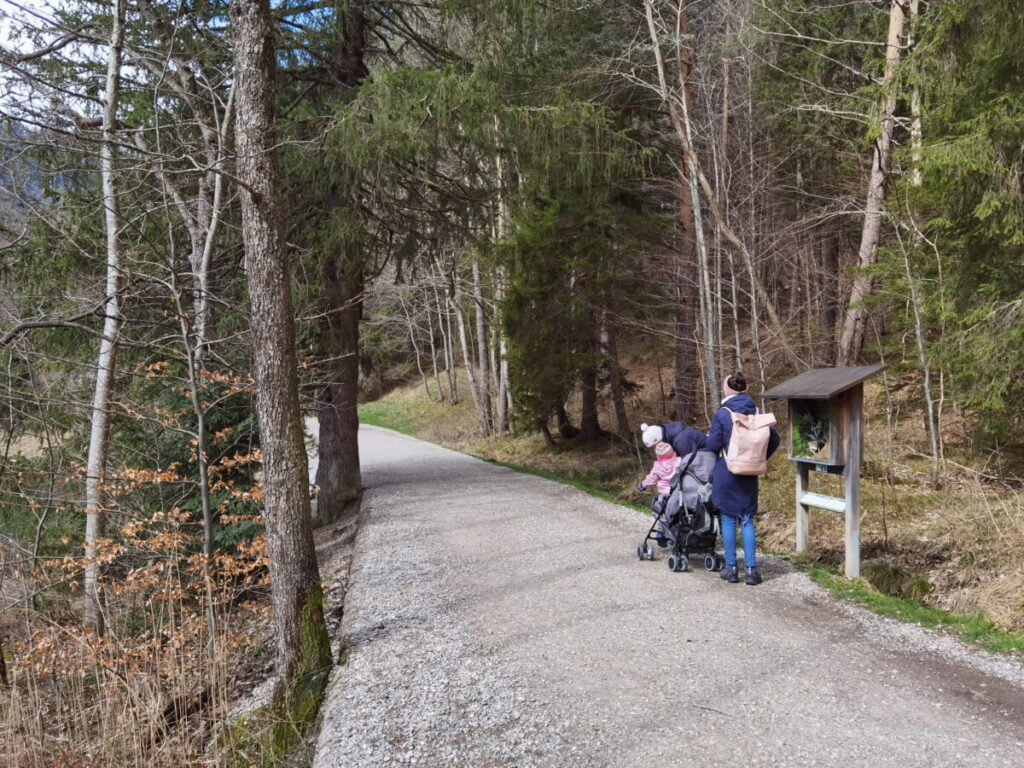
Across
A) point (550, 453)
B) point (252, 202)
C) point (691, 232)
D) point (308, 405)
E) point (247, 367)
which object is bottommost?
point (550, 453)

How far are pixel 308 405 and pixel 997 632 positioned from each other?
30.1 feet

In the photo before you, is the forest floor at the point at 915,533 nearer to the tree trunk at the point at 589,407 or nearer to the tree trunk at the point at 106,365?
the tree trunk at the point at 589,407

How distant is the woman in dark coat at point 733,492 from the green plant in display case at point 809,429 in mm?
526

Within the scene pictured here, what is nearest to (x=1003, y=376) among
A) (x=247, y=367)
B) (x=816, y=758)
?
(x=816, y=758)

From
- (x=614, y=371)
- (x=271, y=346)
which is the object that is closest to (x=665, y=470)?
(x=271, y=346)

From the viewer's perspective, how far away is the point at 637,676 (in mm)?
4305

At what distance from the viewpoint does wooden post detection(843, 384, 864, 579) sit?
5.97 metres

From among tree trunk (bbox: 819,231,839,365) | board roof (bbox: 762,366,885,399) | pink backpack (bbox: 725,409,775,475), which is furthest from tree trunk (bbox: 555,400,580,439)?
pink backpack (bbox: 725,409,775,475)

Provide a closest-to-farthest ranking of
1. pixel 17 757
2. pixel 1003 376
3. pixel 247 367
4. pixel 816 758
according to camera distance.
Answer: pixel 816 758 → pixel 17 757 → pixel 1003 376 → pixel 247 367

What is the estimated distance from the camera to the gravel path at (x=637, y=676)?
3500mm

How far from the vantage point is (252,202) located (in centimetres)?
500

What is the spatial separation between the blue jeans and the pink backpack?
425mm

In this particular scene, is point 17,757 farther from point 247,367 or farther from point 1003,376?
point 1003,376

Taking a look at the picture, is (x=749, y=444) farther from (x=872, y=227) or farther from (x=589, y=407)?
(x=589, y=407)
